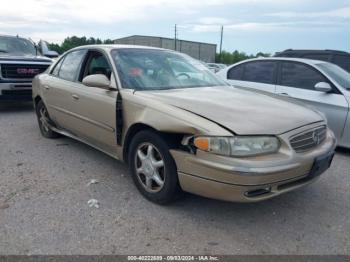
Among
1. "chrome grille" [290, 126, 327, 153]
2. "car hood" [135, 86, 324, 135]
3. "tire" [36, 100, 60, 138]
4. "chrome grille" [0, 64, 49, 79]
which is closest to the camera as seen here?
"car hood" [135, 86, 324, 135]

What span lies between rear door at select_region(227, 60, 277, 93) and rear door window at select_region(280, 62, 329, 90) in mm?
192

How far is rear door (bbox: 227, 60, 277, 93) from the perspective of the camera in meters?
6.10

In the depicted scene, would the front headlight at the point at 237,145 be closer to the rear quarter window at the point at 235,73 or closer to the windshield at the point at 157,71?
the windshield at the point at 157,71

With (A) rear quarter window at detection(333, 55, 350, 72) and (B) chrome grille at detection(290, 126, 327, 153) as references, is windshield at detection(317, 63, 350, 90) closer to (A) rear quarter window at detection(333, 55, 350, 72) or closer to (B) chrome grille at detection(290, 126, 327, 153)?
(A) rear quarter window at detection(333, 55, 350, 72)

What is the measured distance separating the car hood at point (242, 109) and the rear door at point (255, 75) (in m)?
2.38

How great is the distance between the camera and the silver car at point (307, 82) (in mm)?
5109

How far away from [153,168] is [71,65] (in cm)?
244

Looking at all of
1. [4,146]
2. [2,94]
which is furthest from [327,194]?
[2,94]

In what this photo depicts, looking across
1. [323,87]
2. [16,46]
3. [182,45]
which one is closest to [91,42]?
[182,45]

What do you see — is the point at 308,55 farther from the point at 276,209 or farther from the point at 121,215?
the point at 121,215

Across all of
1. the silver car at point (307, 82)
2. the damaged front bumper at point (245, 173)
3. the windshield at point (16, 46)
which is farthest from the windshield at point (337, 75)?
the windshield at point (16, 46)

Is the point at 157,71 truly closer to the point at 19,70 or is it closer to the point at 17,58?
the point at 19,70

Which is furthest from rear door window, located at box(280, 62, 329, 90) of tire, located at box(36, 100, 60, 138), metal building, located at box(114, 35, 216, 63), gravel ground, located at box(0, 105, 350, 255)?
metal building, located at box(114, 35, 216, 63)

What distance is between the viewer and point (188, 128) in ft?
9.37
